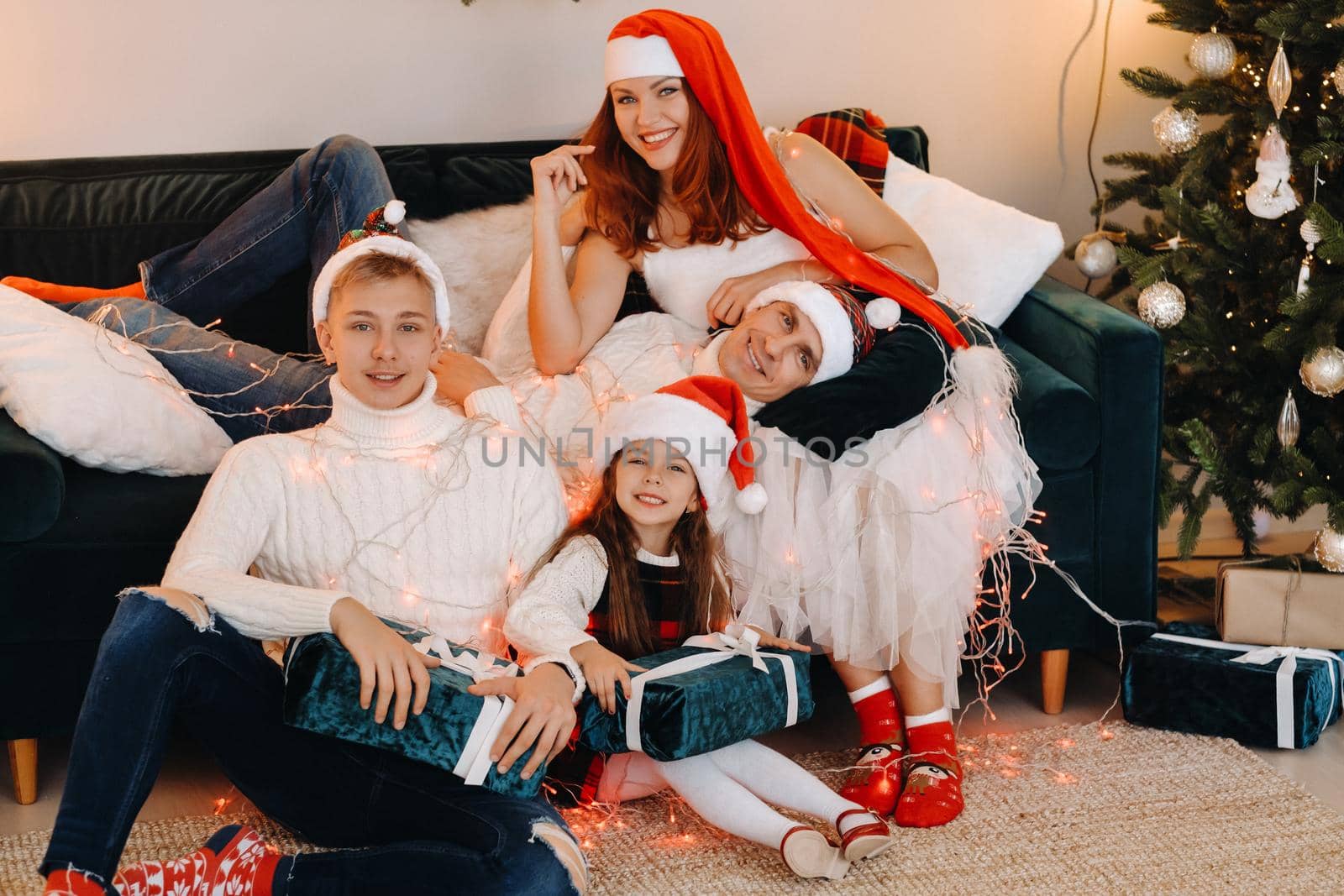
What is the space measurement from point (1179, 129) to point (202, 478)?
6.75 feet

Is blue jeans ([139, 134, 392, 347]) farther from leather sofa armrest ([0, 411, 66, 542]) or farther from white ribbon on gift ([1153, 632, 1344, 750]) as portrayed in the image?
white ribbon on gift ([1153, 632, 1344, 750])

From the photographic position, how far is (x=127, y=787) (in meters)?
1.48

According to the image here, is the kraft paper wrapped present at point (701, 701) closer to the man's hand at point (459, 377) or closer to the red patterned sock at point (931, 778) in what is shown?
the red patterned sock at point (931, 778)

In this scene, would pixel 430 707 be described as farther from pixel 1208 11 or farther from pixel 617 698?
pixel 1208 11

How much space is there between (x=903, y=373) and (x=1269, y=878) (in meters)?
0.90

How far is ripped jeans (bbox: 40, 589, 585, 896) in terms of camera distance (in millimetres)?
1469

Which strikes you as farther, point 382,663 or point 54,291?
point 54,291

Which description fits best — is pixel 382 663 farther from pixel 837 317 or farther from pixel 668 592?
pixel 837 317

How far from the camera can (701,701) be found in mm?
1741

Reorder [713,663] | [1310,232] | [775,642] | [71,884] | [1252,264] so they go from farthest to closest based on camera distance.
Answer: [1252,264]
[1310,232]
[775,642]
[713,663]
[71,884]

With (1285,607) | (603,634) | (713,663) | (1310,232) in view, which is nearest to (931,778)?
(713,663)

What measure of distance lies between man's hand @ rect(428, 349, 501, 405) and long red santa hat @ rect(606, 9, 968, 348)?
0.58 m

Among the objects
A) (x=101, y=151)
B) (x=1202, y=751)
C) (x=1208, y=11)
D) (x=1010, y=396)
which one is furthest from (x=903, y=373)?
(x=101, y=151)

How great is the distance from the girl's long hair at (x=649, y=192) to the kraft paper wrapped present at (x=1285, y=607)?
1.10m
